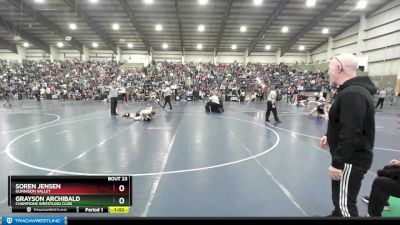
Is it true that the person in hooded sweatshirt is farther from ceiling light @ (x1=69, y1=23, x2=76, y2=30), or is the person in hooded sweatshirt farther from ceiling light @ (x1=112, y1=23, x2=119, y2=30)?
ceiling light @ (x1=69, y1=23, x2=76, y2=30)

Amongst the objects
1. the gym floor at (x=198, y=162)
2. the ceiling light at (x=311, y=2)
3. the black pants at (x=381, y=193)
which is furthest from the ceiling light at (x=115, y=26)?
the black pants at (x=381, y=193)

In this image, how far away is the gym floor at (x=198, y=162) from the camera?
412 cm

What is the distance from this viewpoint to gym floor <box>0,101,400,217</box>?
4.12m

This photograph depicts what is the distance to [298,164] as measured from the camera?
616 centimetres

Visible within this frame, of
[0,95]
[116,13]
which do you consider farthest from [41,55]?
[116,13]

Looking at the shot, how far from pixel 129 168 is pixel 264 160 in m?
3.00

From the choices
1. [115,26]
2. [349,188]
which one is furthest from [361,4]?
[349,188]

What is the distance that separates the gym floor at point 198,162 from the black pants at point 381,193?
2.25 ft

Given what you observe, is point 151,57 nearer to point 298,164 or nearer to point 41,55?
point 41,55

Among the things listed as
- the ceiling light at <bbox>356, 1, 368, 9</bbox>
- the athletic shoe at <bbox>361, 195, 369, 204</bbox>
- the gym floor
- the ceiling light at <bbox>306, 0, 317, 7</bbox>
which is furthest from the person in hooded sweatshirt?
the ceiling light at <bbox>356, 1, 368, 9</bbox>

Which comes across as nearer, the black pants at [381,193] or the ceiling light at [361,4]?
the black pants at [381,193]
